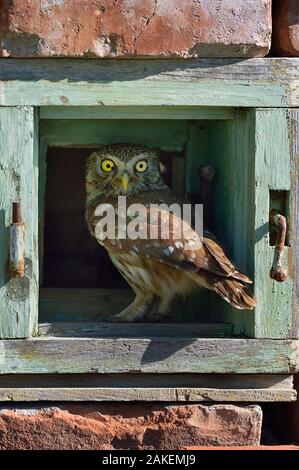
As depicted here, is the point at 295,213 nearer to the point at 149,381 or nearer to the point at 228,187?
the point at 228,187

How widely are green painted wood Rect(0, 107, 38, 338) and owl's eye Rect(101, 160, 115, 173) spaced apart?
802 mm

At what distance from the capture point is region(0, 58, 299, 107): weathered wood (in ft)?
14.3

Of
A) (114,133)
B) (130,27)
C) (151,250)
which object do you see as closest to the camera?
(130,27)

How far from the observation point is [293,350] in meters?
4.49

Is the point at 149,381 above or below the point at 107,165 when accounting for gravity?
below

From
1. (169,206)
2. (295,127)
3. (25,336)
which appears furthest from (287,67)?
(25,336)

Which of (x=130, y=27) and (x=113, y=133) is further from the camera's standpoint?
(x=113, y=133)

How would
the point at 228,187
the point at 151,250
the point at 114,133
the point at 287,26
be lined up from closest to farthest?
the point at 287,26 → the point at 151,250 → the point at 228,187 → the point at 114,133

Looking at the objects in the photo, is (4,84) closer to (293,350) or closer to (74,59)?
(74,59)

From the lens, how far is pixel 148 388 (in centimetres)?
446

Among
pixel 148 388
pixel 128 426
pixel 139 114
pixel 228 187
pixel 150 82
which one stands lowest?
pixel 128 426

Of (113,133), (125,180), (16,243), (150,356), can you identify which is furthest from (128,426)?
(113,133)

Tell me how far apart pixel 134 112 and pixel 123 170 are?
2.35ft
